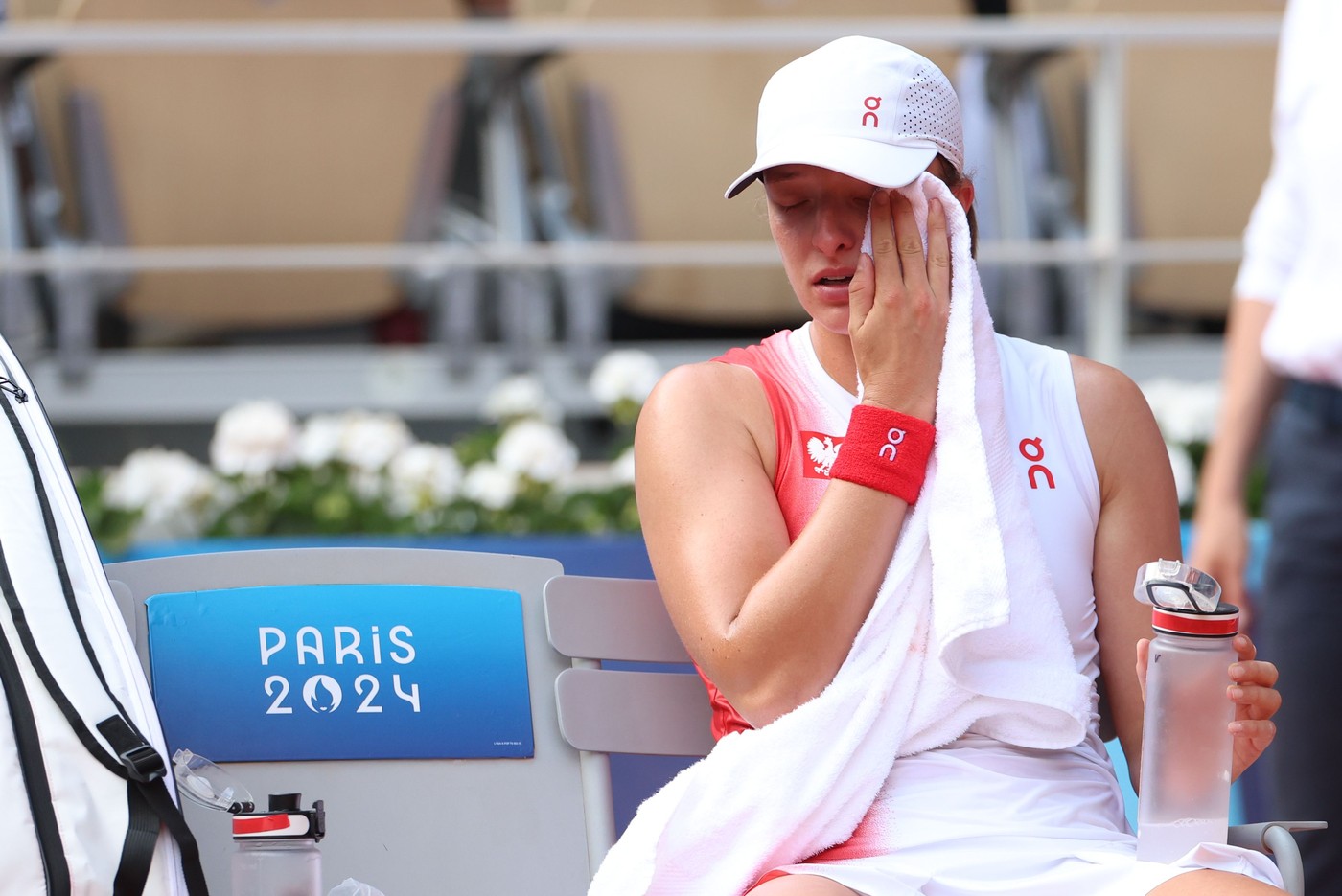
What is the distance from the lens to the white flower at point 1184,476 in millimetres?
3553

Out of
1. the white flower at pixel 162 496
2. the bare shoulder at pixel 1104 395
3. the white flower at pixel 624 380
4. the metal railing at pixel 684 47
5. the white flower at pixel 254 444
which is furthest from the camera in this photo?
the metal railing at pixel 684 47

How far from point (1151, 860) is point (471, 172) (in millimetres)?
3794

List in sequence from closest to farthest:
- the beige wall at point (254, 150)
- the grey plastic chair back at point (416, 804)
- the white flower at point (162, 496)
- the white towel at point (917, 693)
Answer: the white towel at point (917, 693), the grey plastic chair back at point (416, 804), the white flower at point (162, 496), the beige wall at point (254, 150)

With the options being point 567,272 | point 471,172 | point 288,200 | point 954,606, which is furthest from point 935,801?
point 471,172

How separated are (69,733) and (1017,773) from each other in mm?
1001

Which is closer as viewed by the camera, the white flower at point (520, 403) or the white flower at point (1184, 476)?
the white flower at point (1184, 476)

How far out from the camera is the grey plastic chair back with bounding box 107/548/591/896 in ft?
6.91

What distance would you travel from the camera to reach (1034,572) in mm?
1841

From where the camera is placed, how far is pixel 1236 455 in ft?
7.52

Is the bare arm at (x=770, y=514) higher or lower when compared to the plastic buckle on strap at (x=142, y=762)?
higher

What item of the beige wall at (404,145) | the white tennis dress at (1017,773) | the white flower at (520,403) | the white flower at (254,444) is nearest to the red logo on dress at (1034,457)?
the white tennis dress at (1017,773)

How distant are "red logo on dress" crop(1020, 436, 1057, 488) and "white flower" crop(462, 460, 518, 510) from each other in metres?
1.75

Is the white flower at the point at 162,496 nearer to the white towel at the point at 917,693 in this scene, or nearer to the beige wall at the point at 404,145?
the beige wall at the point at 404,145

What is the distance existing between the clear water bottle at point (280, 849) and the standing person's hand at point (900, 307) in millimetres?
767
